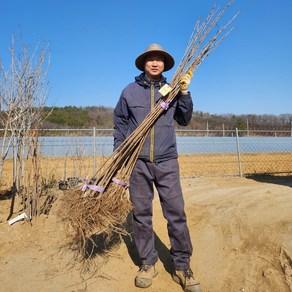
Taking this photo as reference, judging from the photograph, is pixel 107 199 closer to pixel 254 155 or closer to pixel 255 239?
pixel 255 239

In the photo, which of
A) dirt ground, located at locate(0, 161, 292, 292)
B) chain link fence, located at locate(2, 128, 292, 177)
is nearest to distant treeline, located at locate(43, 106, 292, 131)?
chain link fence, located at locate(2, 128, 292, 177)

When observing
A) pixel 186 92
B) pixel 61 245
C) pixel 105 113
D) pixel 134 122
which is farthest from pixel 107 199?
pixel 105 113

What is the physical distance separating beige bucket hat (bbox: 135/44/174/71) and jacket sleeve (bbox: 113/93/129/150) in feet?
1.03

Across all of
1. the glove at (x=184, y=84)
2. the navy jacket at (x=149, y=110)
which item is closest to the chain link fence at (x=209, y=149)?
the navy jacket at (x=149, y=110)

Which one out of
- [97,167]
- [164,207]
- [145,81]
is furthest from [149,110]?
[97,167]

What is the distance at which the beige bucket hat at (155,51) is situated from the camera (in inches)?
89.7

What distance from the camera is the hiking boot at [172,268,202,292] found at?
2.12 meters

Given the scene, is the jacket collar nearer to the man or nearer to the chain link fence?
the man

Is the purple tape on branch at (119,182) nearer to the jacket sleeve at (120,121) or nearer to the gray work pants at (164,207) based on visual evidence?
the gray work pants at (164,207)

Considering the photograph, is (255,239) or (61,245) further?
(61,245)

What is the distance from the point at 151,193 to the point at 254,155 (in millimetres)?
15615

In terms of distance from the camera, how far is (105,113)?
103ft

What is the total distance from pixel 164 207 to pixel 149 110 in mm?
743

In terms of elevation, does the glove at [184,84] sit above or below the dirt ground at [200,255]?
above
